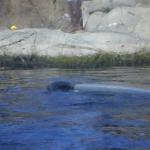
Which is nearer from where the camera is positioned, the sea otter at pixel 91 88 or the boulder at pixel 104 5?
the sea otter at pixel 91 88

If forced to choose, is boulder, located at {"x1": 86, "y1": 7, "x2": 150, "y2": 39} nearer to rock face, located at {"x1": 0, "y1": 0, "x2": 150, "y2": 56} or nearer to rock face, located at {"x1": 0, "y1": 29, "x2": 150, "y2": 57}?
rock face, located at {"x1": 0, "y1": 0, "x2": 150, "y2": 56}

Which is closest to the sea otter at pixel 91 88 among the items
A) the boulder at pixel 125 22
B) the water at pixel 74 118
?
the water at pixel 74 118

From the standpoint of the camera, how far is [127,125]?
9875 millimetres

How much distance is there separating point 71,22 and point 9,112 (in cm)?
1206

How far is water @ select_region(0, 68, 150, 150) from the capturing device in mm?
8828

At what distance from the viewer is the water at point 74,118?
29.0 ft

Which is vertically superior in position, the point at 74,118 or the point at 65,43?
the point at 65,43

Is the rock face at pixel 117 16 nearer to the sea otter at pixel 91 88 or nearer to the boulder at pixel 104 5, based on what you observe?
the boulder at pixel 104 5

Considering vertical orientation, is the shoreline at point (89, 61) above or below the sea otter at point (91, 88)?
above

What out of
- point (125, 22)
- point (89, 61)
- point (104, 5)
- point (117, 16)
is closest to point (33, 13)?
point (104, 5)

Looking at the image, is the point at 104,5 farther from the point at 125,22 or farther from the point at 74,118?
the point at 74,118

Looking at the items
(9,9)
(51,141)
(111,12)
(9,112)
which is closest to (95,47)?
(111,12)

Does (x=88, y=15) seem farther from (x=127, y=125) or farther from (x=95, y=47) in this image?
(x=127, y=125)

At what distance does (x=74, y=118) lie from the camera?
1049 cm
